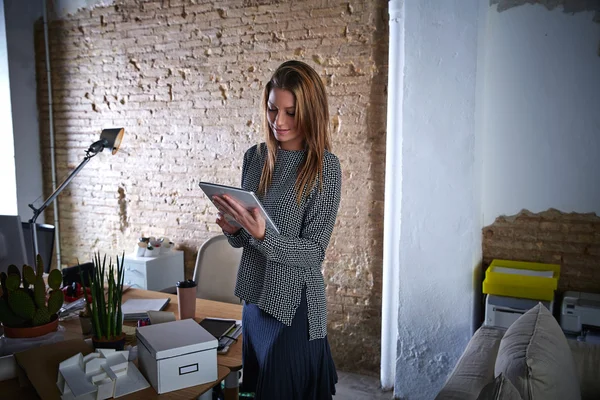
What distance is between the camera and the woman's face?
1.61 metres

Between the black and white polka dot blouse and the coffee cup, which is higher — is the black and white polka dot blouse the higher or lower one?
the higher one

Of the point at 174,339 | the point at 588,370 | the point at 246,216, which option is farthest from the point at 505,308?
the point at 174,339

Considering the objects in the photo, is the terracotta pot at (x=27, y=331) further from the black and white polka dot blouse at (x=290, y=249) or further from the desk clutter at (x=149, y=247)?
the desk clutter at (x=149, y=247)

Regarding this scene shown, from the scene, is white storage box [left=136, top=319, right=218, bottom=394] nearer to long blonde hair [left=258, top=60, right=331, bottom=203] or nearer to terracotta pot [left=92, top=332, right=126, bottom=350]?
terracotta pot [left=92, top=332, right=126, bottom=350]

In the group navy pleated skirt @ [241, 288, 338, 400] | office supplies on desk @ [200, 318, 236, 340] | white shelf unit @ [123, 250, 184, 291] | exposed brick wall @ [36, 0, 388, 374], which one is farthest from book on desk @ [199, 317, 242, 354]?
white shelf unit @ [123, 250, 184, 291]

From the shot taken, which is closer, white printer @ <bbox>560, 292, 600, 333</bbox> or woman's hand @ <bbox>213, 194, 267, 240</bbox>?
woman's hand @ <bbox>213, 194, 267, 240</bbox>

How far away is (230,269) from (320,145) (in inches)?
52.7

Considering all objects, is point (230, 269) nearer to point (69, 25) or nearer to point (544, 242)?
point (544, 242)

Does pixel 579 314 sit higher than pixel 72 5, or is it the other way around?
pixel 72 5

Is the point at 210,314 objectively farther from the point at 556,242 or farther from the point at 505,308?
the point at 556,242

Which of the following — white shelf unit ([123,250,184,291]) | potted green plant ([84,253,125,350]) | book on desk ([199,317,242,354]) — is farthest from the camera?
white shelf unit ([123,250,184,291])

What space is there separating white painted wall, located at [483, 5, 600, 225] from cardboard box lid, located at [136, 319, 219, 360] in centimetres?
224

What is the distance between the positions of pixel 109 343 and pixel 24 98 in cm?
398

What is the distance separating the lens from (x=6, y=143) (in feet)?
15.1
